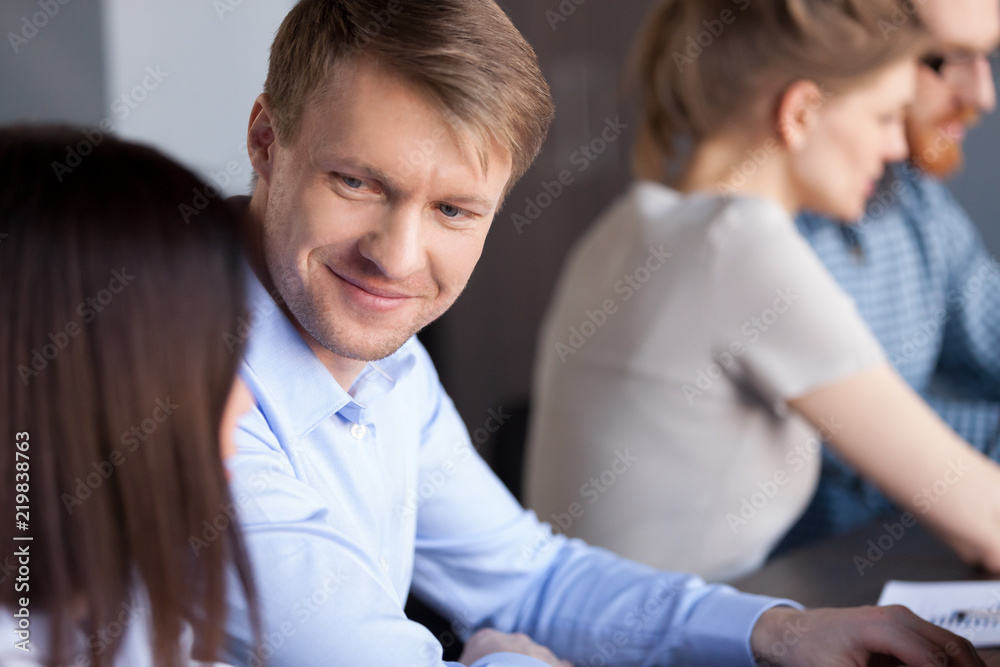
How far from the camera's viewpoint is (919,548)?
3.43ft

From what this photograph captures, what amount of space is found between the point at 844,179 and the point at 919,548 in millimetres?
487

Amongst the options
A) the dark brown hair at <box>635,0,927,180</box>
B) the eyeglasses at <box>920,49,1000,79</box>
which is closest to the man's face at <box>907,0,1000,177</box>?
the eyeglasses at <box>920,49,1000,79</box>

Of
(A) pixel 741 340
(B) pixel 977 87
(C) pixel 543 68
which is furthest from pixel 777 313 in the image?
(B) pixel 977 87

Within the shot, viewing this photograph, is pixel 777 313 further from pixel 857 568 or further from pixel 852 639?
pixel 852 639

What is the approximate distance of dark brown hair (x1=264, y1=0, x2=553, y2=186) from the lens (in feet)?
1.71

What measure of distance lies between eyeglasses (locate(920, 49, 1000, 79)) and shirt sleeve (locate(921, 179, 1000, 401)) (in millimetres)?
285

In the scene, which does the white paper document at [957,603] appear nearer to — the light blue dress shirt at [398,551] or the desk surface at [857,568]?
the desk surface at [857,568]

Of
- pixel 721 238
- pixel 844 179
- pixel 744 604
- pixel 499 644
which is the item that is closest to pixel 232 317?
pixel 499 644

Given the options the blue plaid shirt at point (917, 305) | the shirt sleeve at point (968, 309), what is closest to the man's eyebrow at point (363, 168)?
the blue plaid shirt at point (917, 305)

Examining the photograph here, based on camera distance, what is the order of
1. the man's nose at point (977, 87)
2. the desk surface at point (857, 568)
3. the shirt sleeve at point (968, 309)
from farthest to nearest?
the shirt sleeve at point (968, 309), the man's nose at point (977, 87), the desk surface at point (857, 568)

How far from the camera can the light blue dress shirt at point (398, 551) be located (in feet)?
1.81

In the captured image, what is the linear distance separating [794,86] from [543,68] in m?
0.32

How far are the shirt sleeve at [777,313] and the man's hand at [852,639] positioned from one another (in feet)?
1.14

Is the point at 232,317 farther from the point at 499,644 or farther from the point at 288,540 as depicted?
the point at 499,644
